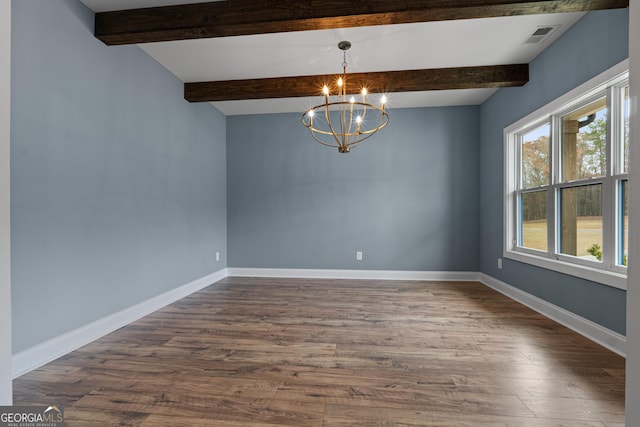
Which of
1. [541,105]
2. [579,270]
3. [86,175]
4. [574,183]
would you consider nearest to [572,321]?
[579,270]

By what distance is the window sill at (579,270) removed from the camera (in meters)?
2.19

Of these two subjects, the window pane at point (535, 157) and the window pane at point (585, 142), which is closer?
the window pane at point (585, 142)

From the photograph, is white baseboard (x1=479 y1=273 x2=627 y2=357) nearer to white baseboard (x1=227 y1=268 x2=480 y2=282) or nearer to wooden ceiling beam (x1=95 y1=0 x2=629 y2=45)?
white baseboard (x1=227 y1=268 x2=480 y2=282)

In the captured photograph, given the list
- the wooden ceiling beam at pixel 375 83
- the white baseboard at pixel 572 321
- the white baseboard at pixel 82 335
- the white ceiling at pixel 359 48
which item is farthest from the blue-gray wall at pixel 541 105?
the white baseboard at pixel 82 335

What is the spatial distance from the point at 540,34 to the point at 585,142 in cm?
106

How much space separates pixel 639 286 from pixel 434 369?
1.32 meters

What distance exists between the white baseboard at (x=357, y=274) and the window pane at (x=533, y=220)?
110cm

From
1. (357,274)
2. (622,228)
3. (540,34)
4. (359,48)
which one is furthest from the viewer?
(357,274)

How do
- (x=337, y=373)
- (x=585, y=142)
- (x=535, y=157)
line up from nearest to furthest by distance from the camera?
(x=337, y=373), (x=585, y=142), (x=535, y=157)

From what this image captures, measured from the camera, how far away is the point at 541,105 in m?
3.11

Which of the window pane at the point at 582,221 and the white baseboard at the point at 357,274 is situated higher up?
the window pane at the point at 582,221

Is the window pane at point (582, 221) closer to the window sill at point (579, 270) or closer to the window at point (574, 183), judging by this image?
the window at point (574, 183)

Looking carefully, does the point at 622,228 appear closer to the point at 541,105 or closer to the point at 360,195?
the point at 541,105

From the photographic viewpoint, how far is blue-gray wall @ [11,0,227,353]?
1945mm
